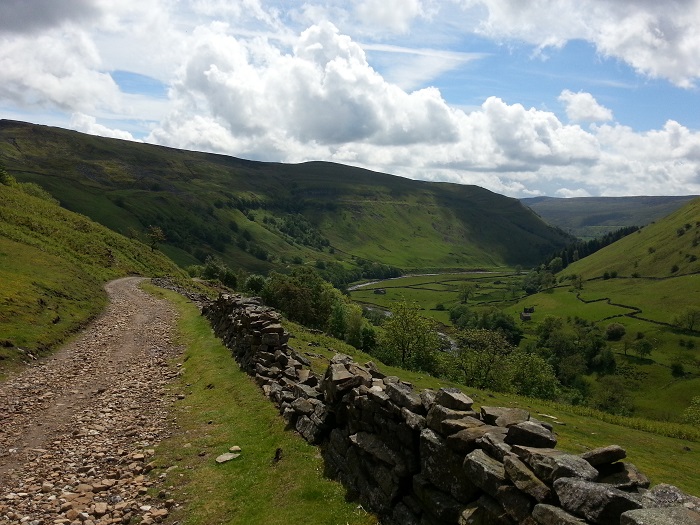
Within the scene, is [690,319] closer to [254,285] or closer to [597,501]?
[254,285]

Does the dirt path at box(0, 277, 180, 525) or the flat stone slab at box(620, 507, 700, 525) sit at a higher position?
the flat stone slab at box(620, 507, 700, 525)

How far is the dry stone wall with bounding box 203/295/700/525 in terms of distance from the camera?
8.69m

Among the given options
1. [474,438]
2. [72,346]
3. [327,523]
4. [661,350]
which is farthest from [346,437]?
[661,350]

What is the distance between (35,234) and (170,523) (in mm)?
86030

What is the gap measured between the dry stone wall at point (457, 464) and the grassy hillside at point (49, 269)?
82.2ft

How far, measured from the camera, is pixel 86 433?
21.3 m

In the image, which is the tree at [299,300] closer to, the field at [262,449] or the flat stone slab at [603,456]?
the field at [262,449]

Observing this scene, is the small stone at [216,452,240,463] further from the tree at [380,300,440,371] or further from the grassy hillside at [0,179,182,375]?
the tree at [380,300,440,371]

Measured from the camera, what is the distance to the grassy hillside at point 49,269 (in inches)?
1471

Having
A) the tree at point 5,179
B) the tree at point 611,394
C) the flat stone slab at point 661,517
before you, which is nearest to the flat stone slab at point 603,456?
the flat stone slab at point 661,517

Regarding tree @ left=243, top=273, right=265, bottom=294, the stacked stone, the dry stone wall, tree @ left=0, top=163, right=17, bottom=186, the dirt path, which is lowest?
tree @ left=243, top=273, right=265, bottom=294

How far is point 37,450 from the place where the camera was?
19375 mm

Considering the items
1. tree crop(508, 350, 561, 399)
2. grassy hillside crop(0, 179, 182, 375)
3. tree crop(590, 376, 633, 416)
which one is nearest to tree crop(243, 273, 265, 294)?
grassy hillside crop(0, 179, 182, 375)

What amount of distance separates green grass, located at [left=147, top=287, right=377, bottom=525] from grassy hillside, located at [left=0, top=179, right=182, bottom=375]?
642 inches
